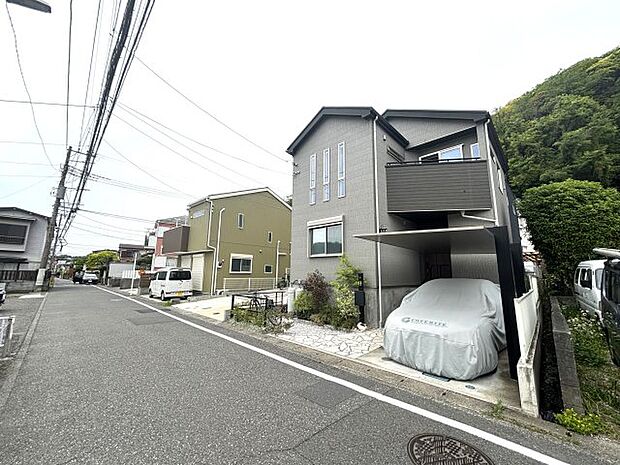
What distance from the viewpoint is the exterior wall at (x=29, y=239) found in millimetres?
20719

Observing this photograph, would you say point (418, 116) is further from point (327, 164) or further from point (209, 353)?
point (209, 353)

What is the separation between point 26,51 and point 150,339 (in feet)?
22.3

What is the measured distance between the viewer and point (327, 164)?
32.0 ft

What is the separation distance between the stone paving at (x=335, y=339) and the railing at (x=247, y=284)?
9.82 m

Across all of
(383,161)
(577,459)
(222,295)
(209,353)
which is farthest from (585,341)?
(222,295)

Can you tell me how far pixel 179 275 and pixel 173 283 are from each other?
533 millimetres

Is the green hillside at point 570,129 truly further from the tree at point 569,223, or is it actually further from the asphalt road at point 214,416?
the asphalt road at point 214,416

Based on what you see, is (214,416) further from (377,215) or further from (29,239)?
(29,239)

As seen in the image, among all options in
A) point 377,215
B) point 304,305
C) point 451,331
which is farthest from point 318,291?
point 451,331

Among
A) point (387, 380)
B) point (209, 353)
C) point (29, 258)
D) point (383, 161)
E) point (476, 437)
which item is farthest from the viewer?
point (29, 258)

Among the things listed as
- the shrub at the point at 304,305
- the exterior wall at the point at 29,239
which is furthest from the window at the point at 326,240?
the exterior wall at the point at 29,239

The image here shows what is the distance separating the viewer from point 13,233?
21.0 m

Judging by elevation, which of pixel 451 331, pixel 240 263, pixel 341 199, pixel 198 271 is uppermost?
pixel 341 199

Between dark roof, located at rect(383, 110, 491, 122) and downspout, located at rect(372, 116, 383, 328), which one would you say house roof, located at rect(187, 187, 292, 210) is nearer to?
dark roof, located at rect(383, 110, 491, 122)
